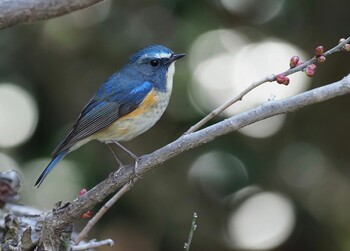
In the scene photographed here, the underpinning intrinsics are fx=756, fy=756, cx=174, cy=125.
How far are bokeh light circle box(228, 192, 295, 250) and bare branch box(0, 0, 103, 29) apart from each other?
3322 millimetres

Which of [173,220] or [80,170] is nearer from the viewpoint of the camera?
[80,170]

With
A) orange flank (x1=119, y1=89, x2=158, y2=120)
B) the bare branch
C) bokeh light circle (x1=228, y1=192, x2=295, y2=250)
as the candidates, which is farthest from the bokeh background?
→ the bare branch

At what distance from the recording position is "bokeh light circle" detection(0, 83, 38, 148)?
5.29m

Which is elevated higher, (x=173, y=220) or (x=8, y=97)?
(x=8, y=97)

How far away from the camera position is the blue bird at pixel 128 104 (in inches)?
170

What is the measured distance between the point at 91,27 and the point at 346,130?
2045 mm

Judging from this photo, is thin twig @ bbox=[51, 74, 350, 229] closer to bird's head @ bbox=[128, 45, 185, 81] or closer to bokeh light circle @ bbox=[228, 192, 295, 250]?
bird's head @ bbox=[128, 45, 185, 81]

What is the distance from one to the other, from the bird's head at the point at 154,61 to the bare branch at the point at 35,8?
6.93 ft

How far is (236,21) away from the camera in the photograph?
18.0 ft

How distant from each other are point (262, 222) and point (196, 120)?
906 millimetres

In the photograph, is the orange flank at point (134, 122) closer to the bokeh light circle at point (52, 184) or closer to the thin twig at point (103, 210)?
the thin twig at point (103, 210)

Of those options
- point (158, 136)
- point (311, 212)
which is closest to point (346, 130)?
point (311, 212)

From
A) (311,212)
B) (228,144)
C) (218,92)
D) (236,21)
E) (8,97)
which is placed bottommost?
(311,212)

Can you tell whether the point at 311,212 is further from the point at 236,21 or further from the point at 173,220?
the point at 236,21
